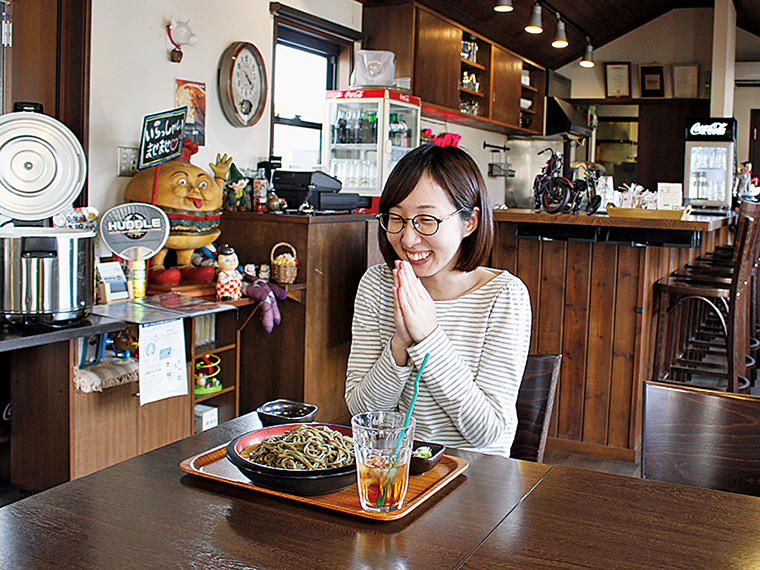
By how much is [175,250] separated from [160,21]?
3.88ft

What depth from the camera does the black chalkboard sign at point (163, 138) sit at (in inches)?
131

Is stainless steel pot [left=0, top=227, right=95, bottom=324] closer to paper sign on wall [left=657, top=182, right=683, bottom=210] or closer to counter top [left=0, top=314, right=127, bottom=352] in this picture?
counter top [left=0, top=314, right=127, bottom=352]

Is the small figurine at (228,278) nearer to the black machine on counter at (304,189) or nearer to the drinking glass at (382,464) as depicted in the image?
the black machine on counter at (304,189)

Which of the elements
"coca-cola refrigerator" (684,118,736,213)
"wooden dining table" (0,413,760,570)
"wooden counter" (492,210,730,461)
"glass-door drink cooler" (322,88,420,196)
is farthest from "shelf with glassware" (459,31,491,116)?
"wooden dining table" (0,413,760,570)

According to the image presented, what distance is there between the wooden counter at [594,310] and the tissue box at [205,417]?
66.2 inches

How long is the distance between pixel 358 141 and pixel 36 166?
9.78 ft

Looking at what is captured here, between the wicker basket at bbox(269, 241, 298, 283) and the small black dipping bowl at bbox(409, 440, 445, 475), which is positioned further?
the wicker basket at bbox(269, 241, 298, 283)

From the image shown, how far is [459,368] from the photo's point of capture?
1568 millimetres

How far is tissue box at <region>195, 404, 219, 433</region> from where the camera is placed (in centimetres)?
338

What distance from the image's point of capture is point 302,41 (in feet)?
17.1

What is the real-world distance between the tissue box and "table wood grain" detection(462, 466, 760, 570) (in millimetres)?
2417

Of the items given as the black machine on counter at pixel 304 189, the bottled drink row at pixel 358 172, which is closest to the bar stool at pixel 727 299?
the black machine on counter at pixel 304 189

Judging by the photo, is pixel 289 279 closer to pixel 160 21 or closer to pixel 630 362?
pixel 160 21

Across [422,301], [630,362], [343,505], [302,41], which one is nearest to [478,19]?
[302,41]
